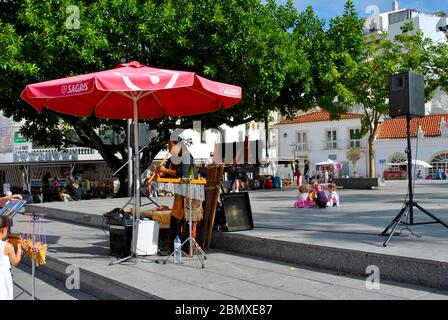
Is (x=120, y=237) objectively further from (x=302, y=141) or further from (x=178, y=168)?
(x=302, y=141)

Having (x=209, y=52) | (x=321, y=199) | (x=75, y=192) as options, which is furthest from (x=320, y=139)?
(x=321, y=199)

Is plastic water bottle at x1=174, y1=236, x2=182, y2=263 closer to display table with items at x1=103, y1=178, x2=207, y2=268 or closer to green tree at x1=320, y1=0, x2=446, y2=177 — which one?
display table with items at x1=103, y1=178, x2=207, y2=268

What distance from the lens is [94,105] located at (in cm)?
877

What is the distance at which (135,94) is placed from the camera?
762 cm

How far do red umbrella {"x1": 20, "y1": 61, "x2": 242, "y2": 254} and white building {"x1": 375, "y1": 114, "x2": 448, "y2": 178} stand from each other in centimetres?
3970

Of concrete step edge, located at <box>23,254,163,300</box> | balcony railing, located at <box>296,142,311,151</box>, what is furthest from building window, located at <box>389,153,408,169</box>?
concrete step edge, located at <box>23,254,163,300</box>

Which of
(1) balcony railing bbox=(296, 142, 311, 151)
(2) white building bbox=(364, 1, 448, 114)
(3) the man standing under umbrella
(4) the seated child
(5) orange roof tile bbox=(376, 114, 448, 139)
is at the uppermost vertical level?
(2) white building bbox=(364, 1, 448, 114)

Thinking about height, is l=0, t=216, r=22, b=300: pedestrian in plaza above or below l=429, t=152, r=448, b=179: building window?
below

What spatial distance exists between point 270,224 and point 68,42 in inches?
405

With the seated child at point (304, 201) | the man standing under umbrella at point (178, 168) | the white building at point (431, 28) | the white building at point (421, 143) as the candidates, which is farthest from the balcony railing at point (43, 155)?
the white building at point (431, 28)

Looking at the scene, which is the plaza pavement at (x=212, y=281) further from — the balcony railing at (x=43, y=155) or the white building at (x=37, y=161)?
the balcony railing at (x=43, y=155)

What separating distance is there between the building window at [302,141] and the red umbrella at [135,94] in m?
46.7

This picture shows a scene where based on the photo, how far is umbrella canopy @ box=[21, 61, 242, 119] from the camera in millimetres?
6277
